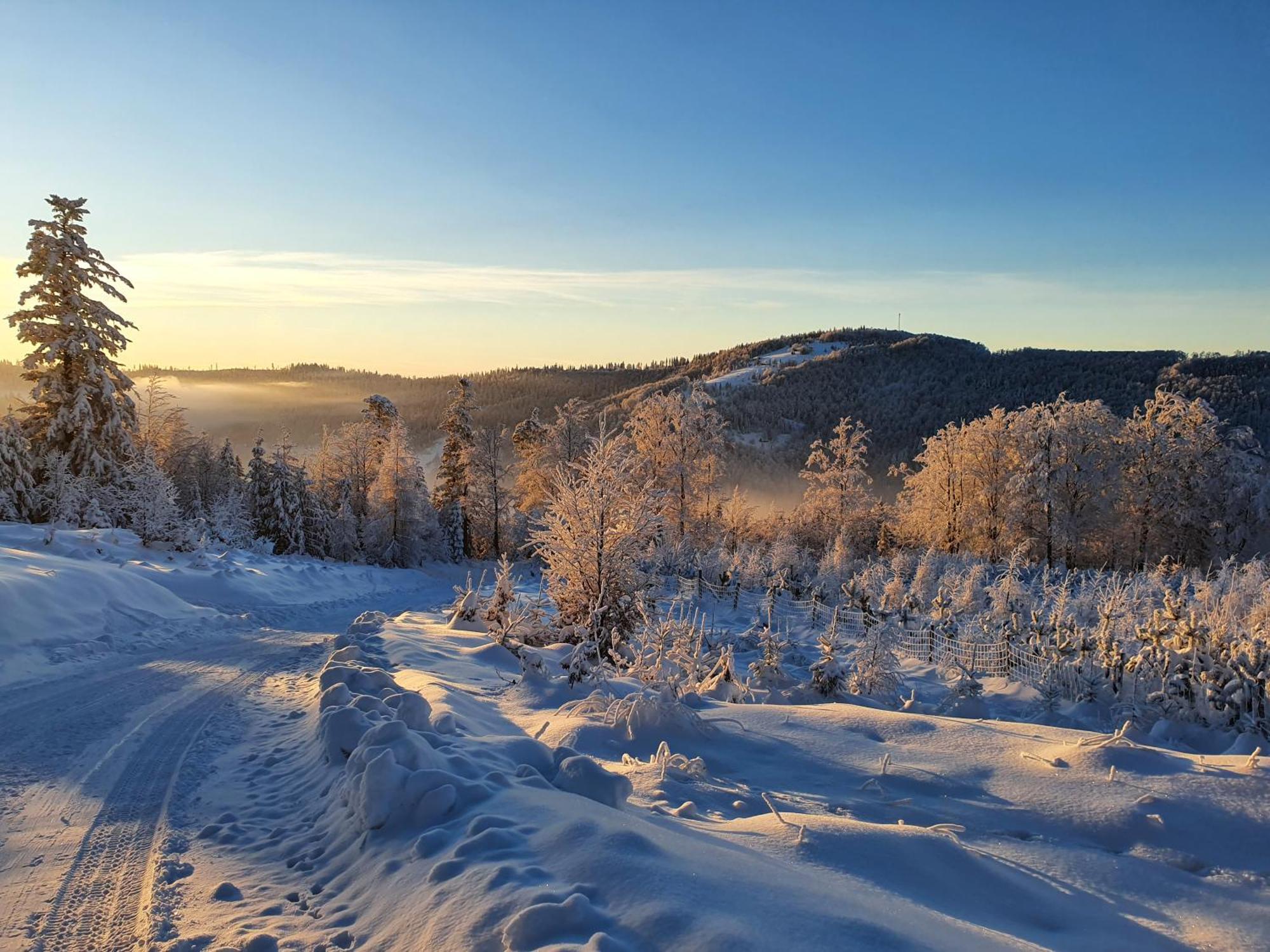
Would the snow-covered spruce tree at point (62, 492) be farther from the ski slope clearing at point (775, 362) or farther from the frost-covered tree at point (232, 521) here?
the ski slope clearing at point (775, 362)

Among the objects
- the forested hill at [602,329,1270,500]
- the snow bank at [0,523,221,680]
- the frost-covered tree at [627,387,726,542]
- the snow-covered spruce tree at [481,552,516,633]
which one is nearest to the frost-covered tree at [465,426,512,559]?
the frost-covered tree at [627,387,726,542]

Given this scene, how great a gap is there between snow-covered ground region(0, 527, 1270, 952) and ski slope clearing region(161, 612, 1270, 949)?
0.07ft

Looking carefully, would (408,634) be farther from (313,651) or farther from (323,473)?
(323,473)

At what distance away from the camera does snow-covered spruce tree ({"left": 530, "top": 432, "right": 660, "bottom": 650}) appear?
11.4 metres

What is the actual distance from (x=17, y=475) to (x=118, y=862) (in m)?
26.9

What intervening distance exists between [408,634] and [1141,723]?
35.4 feet

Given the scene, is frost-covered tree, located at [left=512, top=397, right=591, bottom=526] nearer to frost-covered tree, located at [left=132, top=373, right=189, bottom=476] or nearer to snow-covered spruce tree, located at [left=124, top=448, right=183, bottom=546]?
frost-covered tree, located at [left=132, top=373, right=189, bottom=476]

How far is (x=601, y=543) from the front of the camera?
11.5 meters

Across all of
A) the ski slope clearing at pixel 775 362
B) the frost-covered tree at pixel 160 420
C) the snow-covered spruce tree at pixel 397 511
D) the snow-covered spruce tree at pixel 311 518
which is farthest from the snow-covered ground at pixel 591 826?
the ski slope clearing at pixel 775 362

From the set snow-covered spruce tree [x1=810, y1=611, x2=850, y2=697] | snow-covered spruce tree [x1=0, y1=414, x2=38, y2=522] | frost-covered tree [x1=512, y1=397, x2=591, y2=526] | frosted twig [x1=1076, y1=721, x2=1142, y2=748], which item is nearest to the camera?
frosted twig [x1=1076, y1=721, x2=1142, y2=748]

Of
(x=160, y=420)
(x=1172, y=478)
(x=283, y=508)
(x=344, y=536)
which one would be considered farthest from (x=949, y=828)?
(x=160, y=420)

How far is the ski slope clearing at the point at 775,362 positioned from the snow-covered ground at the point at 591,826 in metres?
147

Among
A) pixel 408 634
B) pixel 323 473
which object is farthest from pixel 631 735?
pixel 323 473

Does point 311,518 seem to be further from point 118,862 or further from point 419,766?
point 419,766
